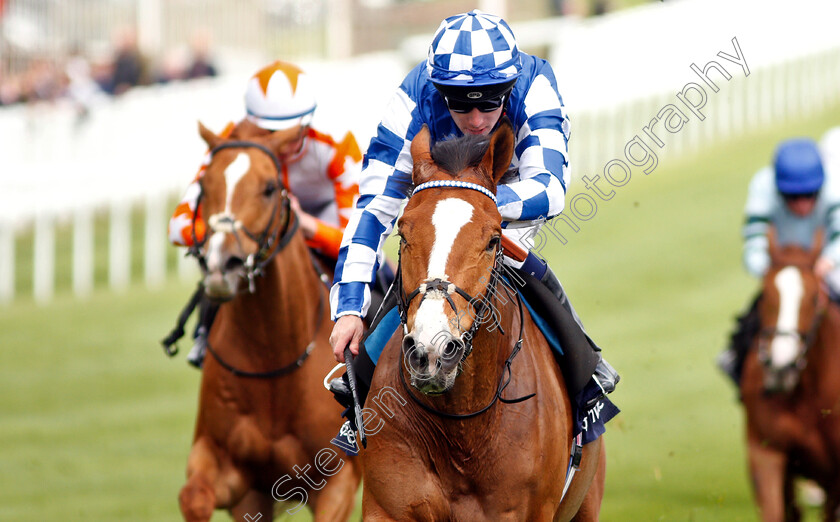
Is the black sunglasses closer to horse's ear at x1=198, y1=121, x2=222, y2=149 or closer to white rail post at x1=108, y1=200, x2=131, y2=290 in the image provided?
horse's ear at x1=198, y1=121, x2=222, y2=149

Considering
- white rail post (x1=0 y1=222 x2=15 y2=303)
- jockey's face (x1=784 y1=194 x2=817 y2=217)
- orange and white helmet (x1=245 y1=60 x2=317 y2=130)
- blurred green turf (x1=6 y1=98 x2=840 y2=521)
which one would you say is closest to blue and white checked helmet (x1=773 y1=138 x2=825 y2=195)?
jockey's face (x1=784 y1=194 x2=817 y2=217)

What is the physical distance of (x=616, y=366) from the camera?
40.7ft

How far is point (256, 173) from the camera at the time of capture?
18.7ft

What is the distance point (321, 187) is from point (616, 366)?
6.43 metres

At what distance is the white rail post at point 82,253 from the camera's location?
1605 centimetres

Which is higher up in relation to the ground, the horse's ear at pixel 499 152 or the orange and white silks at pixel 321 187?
the horse's ear at pixel 499 152

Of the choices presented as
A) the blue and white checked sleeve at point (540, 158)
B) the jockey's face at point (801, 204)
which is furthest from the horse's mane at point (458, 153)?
the jockey's face at point (801, 204)

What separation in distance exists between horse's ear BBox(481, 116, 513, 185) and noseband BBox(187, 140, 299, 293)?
204 centimetres

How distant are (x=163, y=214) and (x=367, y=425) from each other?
13.4m

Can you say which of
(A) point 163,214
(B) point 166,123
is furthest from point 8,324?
(B) point 166,123

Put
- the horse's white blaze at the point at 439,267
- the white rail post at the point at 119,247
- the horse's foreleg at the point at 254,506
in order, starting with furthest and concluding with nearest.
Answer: the white rail post at the point at 119,247 → the horse's foreleg at the point at 254,506 → the horse's white blaze at the point at 439,267

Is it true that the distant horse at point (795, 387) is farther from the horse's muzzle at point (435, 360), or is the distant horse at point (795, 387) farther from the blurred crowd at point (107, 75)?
the blurred crowd at point (107, 75)

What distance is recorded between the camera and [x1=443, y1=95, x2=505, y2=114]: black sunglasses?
13.0 ft

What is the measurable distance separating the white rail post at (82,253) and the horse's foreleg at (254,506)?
10703mm
